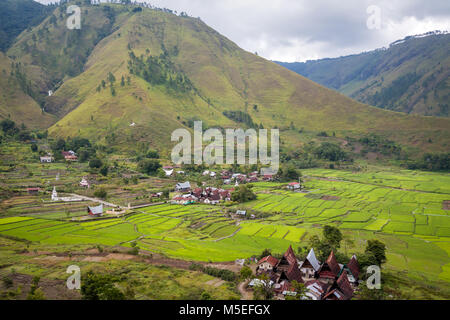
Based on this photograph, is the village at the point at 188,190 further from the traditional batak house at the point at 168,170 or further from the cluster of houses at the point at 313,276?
the cluster of houses at the point at 313,276

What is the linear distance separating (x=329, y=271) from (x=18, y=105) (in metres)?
141

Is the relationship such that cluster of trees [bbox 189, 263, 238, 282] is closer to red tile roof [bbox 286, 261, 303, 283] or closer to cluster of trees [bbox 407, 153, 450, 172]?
red tile roof [bbox 286, 261, 303, 283]

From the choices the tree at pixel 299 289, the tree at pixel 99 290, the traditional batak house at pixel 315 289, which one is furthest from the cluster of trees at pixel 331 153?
the tree at pixel 99 290

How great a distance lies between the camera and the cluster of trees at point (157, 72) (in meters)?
153

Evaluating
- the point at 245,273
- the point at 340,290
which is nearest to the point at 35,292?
the point at 245,273

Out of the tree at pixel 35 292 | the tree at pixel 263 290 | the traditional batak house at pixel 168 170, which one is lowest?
the tree at pixel 263 290

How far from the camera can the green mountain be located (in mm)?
121500

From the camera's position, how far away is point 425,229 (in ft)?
156

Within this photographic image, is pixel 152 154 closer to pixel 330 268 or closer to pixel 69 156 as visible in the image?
pixel 69 156

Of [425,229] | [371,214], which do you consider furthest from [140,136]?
[425,229]
